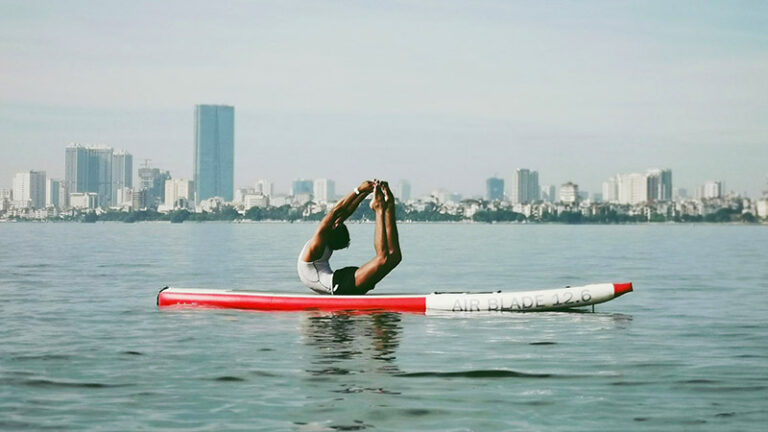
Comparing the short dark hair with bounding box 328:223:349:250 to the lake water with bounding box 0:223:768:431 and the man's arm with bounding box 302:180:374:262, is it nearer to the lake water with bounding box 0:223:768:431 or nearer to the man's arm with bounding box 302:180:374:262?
the man's arm with bounding box 302:180:374:262

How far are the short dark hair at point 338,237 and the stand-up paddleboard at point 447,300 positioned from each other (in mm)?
1011

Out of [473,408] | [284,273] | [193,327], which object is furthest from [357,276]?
[284,273]

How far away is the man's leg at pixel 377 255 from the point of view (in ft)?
62.7

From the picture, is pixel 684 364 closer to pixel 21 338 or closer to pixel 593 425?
pixel 593 425

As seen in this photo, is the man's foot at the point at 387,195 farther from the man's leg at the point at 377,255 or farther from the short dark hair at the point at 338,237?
the short dark hair at the point at 338,237

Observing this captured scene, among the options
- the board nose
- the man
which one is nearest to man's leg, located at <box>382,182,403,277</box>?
the man

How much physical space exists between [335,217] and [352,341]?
397cm

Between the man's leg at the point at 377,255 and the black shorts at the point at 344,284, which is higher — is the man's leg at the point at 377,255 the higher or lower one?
the higher one

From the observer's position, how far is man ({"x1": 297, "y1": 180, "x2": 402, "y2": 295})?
1919 centimetres

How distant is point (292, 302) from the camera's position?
67.7 ft

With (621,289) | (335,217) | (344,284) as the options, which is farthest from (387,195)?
(621,289)

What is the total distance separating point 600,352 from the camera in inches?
604

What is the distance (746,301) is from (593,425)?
1732 cm

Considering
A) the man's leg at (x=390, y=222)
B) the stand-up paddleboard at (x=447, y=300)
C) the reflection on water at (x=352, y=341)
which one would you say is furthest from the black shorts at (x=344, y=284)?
the man's leg at (x=390, y=222)
